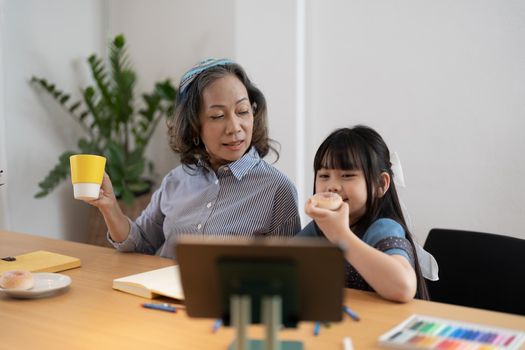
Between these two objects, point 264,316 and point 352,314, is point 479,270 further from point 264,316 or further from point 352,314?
point 264,316

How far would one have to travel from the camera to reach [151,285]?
1499 mm

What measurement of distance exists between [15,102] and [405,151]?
228 cm

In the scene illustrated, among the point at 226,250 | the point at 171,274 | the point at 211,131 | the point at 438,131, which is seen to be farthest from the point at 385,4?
the point at 226,250

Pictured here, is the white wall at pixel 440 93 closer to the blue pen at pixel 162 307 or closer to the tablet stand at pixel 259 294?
the blue pen at pixel 162 307

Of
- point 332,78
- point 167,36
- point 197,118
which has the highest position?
point 167,36

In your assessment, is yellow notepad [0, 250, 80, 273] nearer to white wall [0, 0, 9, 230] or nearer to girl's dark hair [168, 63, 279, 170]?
girl's dark hair [168, 63, 279, 170]

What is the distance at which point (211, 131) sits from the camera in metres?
1.97

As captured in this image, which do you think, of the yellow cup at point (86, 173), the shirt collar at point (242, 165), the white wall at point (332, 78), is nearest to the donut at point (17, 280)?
the yellow cup at point (86, 173)

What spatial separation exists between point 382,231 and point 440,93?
161 cm

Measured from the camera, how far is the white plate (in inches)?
57.8

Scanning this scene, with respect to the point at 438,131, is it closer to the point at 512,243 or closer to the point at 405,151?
the point at 405,151

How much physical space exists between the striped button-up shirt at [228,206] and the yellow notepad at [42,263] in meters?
0.21

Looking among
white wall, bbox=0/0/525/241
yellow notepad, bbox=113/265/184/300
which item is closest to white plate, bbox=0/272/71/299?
yellow notepad, bbox=113/265/184/300

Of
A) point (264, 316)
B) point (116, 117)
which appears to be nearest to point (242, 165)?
point (264, 316)
